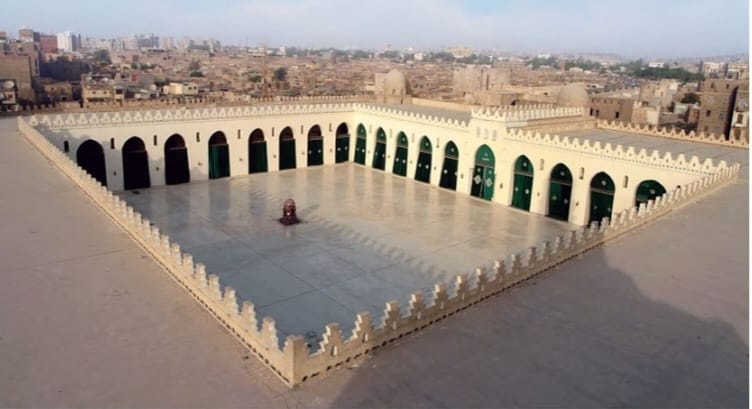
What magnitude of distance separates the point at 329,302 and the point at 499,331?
25.3 feet

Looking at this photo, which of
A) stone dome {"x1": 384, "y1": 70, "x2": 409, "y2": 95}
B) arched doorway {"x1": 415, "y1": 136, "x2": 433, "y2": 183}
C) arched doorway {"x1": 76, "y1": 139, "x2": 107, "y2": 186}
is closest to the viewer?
arched doorway {"x1": 76, "y1": 139, "x2": 107, "y2": 186}

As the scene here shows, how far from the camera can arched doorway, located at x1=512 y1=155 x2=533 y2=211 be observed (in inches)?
1121

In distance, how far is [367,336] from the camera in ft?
30.9

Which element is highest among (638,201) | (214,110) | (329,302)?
(214,110)

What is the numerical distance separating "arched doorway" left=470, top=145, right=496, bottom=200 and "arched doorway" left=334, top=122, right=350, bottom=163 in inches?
413

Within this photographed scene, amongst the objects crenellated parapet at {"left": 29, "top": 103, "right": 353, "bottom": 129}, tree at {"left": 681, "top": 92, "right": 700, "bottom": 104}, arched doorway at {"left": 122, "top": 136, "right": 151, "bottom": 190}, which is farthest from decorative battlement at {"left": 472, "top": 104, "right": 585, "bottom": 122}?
tree at {"left": 681, "top": 92, "right": 700, "bottom": 104}

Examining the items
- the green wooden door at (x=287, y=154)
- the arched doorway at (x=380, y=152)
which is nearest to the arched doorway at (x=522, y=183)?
the arched doorway at (x=380, y=152)

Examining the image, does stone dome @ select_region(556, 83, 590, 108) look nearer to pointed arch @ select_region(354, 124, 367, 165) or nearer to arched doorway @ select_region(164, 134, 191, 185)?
pointed arch @ select_region(354, 124, 367, 165)

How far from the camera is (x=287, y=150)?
36.1m

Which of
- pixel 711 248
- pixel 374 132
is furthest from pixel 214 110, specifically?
pixel 711 248

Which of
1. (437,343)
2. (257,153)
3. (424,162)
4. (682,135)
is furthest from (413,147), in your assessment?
(437,343)

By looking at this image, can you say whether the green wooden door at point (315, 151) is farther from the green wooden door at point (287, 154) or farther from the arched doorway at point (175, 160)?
the arched doorway at point (175, 160)

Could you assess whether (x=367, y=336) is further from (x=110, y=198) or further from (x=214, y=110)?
(x=214, y=110)

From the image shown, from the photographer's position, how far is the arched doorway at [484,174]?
98.8 feet
